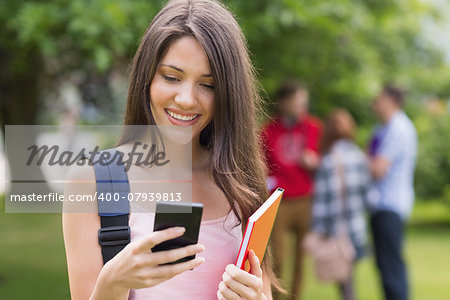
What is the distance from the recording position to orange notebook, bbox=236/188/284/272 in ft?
4.72

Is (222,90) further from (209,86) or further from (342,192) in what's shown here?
(342,192)

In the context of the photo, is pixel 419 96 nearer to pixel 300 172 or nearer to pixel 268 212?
pixel 300 172

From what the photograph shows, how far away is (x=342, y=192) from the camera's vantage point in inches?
217

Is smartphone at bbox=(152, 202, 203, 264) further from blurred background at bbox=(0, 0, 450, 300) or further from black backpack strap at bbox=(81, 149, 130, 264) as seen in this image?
blurred background at bbox=(0, 0, 450, 300)

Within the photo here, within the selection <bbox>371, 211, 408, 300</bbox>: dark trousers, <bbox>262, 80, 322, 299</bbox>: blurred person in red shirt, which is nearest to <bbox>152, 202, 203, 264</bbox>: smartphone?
<bbox>371, 211, 408, 300</bbox>: dark trousers

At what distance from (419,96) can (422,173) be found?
2.85 meters

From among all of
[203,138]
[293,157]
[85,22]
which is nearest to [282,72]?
[293,157]

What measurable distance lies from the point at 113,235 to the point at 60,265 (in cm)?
758

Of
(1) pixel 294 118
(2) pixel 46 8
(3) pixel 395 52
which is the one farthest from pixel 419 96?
(2) pixel 46 8

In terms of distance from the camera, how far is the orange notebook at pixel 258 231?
1439 millimetres

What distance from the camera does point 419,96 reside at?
1438 cm

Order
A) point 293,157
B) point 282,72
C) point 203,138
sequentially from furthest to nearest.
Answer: point 282,72 → point 293,157 → point 203,138

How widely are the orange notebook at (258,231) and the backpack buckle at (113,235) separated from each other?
27cm

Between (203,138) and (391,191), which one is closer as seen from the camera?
(203,138)
